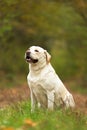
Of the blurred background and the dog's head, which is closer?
the dog's head

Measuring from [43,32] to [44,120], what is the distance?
20.0 meters

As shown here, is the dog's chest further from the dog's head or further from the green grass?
the green grass

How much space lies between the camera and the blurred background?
19.9 metres

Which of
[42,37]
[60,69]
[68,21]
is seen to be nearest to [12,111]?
[68,21]

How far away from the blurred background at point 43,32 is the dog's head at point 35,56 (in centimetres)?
609

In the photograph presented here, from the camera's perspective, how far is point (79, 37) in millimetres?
25234

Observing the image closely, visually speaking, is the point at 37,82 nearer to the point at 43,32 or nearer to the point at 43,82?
the point at 43,82

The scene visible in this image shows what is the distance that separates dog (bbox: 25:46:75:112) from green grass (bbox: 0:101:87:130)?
0.79m

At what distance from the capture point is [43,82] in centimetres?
1088

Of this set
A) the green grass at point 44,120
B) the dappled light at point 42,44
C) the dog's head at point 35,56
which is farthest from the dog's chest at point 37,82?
the green grass at point 44,120

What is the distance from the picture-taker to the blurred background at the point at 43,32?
1989 centimetres

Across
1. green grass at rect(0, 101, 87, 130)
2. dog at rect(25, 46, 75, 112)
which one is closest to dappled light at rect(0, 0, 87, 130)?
green grass at rect(0, 101, 87, 130)

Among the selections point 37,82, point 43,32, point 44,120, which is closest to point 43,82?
point 37,82

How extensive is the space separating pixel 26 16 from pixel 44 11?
2961 mm
